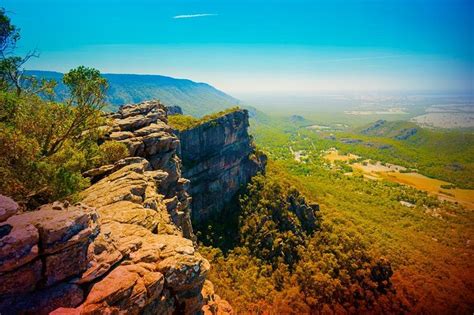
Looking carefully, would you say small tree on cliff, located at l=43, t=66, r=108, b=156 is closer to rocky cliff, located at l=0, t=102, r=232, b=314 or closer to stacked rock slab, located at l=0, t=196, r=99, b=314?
rocky cliff, located at l=0, t=102, r=232, b=314

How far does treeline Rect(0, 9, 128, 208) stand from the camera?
20.0m

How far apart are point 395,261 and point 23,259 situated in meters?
81.7

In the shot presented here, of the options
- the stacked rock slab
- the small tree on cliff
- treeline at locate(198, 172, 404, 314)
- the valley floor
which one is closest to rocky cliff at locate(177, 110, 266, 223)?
treeline at locate(198, 172, 404, 314)

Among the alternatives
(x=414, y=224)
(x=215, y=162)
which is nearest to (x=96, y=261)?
(x=215, y=162)

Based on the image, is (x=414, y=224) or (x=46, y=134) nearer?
(x=46, y=134)

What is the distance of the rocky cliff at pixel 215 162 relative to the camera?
68.4 metres

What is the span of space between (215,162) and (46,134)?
47801 millimetres

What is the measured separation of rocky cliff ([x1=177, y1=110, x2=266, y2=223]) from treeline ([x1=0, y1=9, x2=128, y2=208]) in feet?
118

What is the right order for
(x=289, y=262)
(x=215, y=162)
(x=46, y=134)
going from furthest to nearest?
1. (x=215, y=162)
2. (x=289, y=262)
3. (x=46, y=134)

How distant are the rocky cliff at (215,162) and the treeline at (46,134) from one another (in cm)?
3594

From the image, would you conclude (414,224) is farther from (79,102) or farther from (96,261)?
(96,261)

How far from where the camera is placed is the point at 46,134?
2638 cm

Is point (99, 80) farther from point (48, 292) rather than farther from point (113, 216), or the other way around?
point (48, 292)

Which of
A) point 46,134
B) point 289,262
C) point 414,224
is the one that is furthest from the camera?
point 414,224
